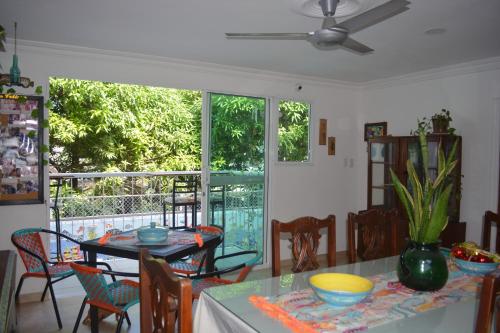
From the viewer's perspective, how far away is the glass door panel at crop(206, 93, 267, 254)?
414cm

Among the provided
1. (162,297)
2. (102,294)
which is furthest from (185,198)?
(162,297)

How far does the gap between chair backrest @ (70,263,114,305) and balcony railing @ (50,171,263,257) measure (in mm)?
2008

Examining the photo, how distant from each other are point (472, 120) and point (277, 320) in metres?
3.43

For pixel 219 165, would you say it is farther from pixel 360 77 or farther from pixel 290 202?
pixel 360 77

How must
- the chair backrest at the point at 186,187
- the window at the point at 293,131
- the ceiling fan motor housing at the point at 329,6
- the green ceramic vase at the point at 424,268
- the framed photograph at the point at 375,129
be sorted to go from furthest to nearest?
1. the chair backrest at the point at 186,187
2. the framed photograph at the point at 375,129
3. the window at the point at 293,131
4. the ceiling fan motor housing at the point at 329,6
5. the green ceramic vase at the point at 424,268

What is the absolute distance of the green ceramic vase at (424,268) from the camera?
1585 mm

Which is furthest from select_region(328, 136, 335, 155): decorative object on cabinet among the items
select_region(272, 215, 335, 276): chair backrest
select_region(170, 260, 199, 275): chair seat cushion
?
select_region(272, 215, 335, 276): chair backrest

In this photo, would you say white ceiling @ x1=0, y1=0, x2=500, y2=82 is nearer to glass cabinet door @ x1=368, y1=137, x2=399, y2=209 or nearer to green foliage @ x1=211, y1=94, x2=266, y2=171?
green foliage @ x1=211, y1=94, x2=266, y2=171

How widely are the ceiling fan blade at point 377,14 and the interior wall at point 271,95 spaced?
2.32m

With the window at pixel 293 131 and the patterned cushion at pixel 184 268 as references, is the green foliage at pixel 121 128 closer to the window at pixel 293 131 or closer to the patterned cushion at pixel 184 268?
the window at pixel 293 131

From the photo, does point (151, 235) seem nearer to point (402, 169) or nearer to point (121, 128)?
point (402, 169)

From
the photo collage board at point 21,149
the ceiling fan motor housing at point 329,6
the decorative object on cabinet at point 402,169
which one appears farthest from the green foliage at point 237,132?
the ceiling fan motor housing at point 329,6

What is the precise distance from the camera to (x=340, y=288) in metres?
1.60

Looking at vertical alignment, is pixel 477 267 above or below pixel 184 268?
above
